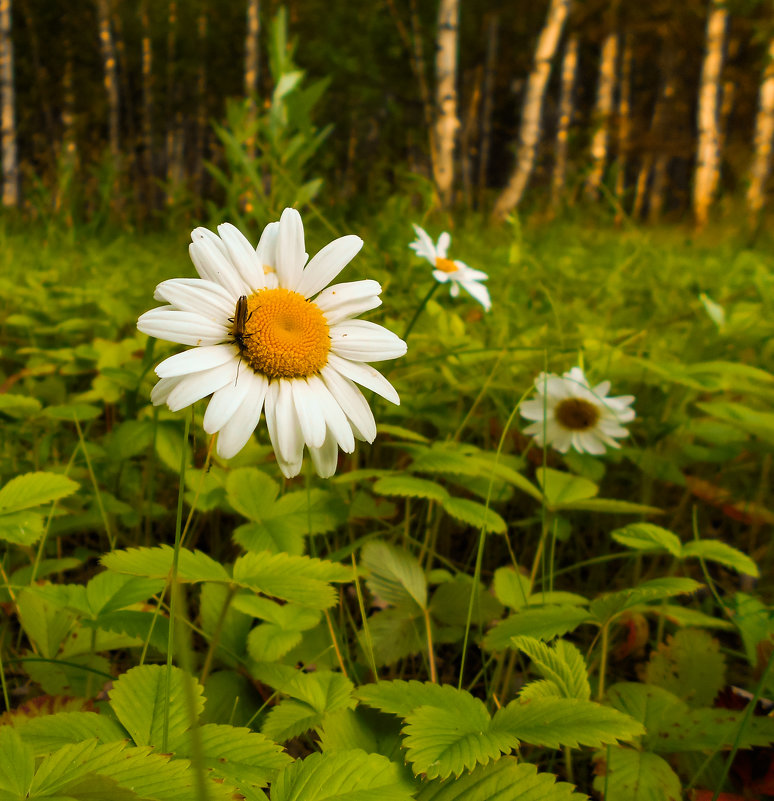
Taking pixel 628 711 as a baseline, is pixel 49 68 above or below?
above

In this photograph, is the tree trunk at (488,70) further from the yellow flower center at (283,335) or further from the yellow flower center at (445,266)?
the yellow flower center at (283,335)

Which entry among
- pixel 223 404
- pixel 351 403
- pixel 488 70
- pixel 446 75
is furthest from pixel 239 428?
pixel 488 70

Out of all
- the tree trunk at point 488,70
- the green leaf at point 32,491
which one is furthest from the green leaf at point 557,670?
the tree trunk at point 488,70

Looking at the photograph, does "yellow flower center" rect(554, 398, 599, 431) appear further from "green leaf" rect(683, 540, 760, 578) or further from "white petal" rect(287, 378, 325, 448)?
"white petal" rect(287, 378, 325, 448)

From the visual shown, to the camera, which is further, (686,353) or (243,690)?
(686,353)

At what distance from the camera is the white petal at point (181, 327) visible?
64 cm

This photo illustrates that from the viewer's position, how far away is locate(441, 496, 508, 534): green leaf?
858mm

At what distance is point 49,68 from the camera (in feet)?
57.6

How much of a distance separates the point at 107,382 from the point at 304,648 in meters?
0.76

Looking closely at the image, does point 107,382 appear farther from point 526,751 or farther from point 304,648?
Result: point 526,751

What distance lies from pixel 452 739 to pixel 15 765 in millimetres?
357

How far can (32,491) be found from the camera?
2.63ft

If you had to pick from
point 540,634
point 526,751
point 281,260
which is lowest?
point 526,751

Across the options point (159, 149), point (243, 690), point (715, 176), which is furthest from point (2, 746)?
point (159, 149)
